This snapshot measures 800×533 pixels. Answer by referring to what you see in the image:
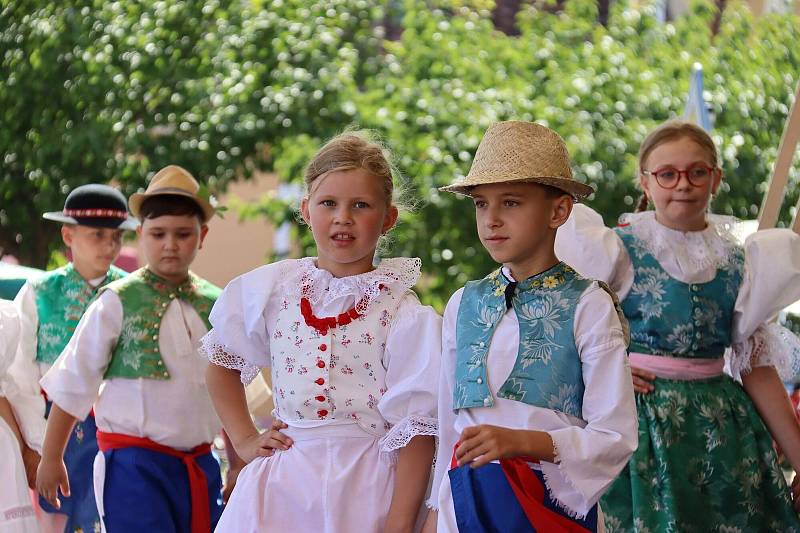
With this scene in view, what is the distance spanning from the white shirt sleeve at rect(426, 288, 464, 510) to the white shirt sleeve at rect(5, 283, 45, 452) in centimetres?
208

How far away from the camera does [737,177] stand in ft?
30.0

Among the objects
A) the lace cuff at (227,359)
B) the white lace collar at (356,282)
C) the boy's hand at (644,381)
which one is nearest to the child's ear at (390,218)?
the white lace collar at (356,282)

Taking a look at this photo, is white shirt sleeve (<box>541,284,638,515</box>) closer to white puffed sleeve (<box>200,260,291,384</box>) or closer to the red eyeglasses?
white puffed sleeve (<box>200,260,291,384</box>)

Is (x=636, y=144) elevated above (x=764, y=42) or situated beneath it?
situated beneath

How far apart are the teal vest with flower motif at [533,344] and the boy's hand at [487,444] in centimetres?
19

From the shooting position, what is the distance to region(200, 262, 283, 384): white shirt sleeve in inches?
138

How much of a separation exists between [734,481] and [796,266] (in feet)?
2.32

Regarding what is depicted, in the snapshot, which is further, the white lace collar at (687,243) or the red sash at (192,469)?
the red sash at (192,469)

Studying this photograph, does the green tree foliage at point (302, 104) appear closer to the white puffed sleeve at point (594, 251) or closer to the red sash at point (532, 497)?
the white puffed sleeve at point (594, 251)

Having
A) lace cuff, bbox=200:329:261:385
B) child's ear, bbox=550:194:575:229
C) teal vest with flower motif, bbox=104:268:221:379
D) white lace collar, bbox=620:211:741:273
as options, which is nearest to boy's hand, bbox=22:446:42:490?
teal vest with flower motif, bbox=104:268:221:379

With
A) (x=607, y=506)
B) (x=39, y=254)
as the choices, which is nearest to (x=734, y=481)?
(x=607, y=506)

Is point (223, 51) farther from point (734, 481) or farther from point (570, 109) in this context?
point (734, 481)

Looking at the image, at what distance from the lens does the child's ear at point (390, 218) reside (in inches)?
139

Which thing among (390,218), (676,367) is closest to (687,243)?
(676,367)
